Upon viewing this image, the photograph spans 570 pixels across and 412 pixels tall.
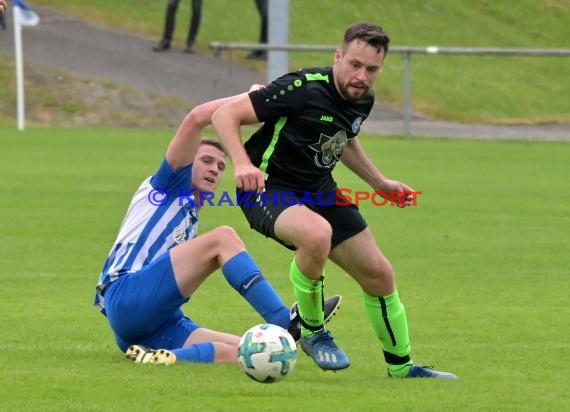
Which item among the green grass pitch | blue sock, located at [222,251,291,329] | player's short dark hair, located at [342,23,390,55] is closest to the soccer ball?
the green grass pitch

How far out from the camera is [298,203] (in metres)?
7.79

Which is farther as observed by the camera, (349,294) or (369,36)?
(349,294)

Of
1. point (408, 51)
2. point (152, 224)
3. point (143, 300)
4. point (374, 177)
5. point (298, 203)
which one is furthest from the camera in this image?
point (408, 51)

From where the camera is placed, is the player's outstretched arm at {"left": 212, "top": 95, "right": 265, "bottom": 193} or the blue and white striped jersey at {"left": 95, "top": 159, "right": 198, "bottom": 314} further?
the blue and white striped jersey at {"left": 95, "top": 159, "right": 198, "bottom": 314}

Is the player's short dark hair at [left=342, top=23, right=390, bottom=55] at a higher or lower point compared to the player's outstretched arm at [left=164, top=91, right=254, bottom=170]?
higher

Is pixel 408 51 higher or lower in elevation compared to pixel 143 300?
lower

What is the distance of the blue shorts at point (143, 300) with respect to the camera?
7.99m

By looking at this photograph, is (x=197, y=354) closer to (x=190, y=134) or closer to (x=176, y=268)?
(x=176, y=268)

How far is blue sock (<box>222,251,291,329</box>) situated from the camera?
784 centimetres

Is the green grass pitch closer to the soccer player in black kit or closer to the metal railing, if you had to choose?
the soccer player in black kit

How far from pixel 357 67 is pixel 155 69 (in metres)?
21.2

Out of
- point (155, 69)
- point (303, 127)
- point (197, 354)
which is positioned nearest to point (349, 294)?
point (197, 354)

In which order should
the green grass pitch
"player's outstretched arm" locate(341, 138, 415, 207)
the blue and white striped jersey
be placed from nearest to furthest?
the green grass pitch, the blue and white striped jersey, "player's outstretched arm" locate(341, 138, 415, 207)

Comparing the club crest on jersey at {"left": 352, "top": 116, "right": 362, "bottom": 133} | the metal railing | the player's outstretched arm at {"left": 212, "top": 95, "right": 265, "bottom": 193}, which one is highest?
the player's outstretched arm at {"left": 212, "top": 95, "right": 265, "bottom": 193}
